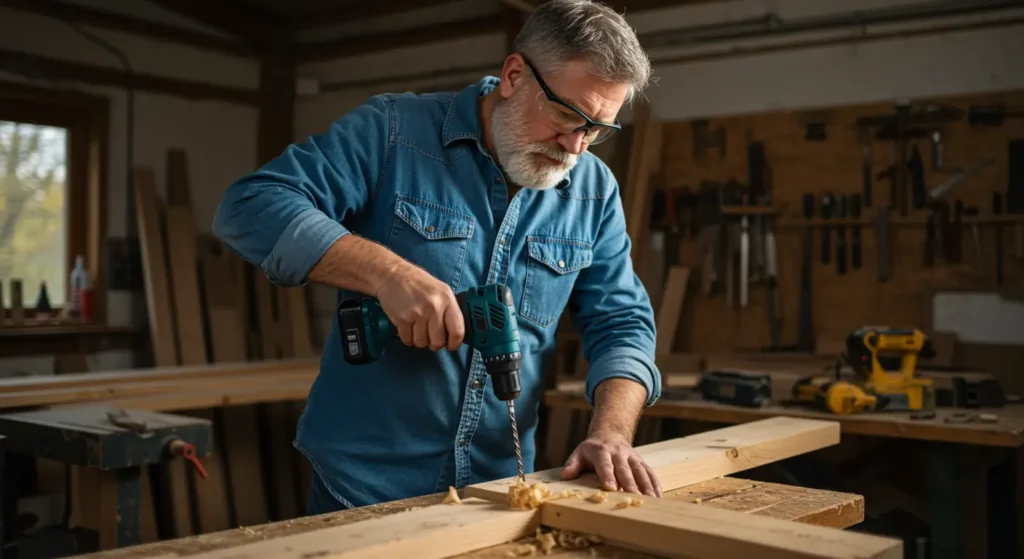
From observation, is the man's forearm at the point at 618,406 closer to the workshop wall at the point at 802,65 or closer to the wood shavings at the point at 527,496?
the wood shavings at the point at 527,496

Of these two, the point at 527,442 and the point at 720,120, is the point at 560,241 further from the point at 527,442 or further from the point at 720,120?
the point at 720,120

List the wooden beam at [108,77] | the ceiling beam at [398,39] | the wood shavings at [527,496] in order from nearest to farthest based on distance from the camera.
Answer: the wood shavings at [527,496] → the wooden beam at [108,77] → the ceiling beam at [398,39]

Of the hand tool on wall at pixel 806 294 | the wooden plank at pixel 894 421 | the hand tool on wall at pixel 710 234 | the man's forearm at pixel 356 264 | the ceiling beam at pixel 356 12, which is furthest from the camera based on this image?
the ceiling beam at pixel 356 12

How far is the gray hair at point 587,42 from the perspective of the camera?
175 centimetres

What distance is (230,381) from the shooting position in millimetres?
4492

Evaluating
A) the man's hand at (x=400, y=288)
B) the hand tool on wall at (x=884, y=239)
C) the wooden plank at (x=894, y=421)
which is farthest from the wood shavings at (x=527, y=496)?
the hand tool on wall at (x=884, y=239)

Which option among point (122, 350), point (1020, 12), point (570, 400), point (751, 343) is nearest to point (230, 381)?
point (122, 350)

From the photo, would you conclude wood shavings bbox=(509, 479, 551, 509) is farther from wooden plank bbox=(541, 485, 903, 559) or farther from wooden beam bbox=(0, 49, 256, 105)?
wooden beam bbox=(0, 49, 256, 105)

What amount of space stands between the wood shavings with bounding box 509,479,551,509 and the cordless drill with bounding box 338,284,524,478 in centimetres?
19

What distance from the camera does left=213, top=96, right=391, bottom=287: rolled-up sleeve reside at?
1.59 m

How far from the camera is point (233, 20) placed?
5973 millimetres

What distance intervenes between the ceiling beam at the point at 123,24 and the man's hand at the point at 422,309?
445cm

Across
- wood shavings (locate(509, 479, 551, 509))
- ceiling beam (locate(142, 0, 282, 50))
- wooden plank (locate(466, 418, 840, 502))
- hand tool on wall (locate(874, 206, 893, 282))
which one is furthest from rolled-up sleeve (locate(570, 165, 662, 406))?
ceiling beam (locate(142, 0, 282, 50))

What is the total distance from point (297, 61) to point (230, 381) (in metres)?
2.87
